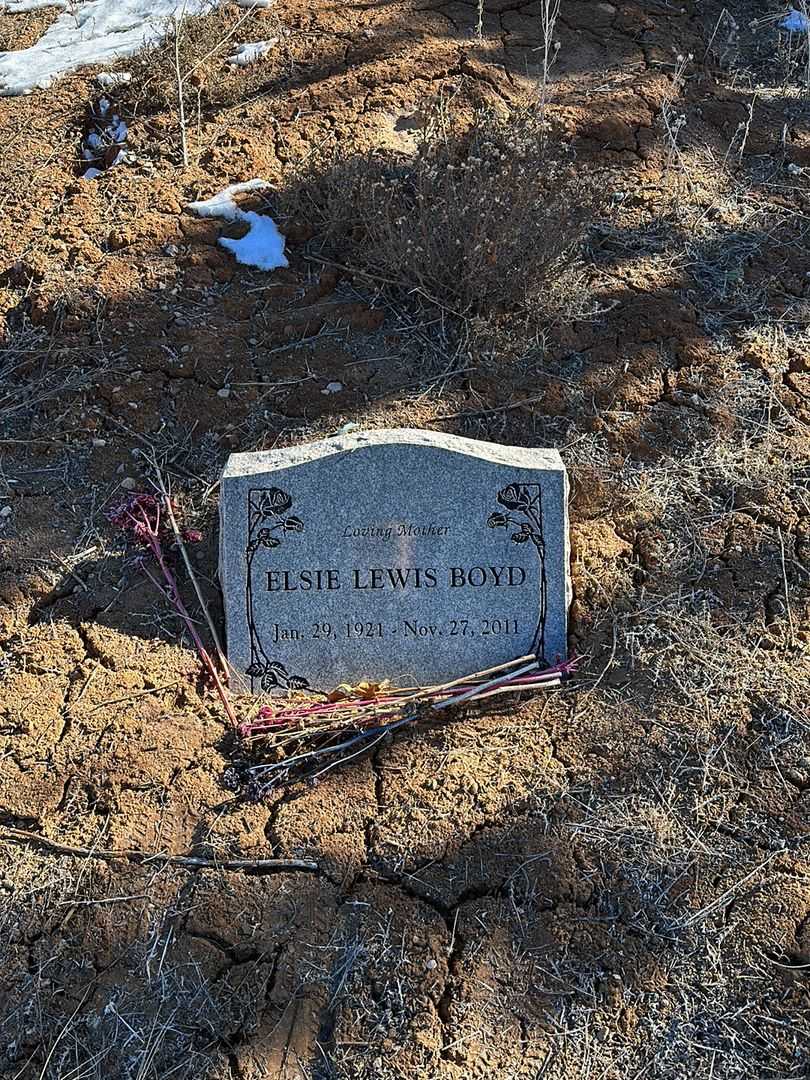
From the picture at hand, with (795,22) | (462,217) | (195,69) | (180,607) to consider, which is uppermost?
(795,22)

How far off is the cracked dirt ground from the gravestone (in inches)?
8.3

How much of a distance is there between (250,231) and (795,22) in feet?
11.7

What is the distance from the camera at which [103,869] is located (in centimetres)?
258

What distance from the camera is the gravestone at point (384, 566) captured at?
307 cm

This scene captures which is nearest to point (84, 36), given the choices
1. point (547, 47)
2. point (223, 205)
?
point (223, 205)

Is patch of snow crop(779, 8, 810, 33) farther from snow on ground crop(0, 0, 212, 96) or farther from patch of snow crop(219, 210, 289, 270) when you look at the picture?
patch of snow crop(219, 210, 289, 270)

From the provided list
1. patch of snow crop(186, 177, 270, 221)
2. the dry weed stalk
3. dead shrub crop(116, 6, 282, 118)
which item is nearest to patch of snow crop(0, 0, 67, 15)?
dead shrub crop(116, 6, 282, 118)

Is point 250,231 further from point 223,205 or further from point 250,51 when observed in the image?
point 250,51

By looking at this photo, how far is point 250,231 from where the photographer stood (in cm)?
426

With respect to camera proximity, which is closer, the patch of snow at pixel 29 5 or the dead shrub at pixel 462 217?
the dead shrub at pixel 462 217

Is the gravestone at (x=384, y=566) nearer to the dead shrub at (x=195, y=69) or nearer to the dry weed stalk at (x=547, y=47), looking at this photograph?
the dry weed stalk at (x=547, y=47)

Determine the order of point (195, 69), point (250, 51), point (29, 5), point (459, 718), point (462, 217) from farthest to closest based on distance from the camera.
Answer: point (29, 5)
point (250, 51)
point (195, 69)
point (462, 217)
point (459, 718)

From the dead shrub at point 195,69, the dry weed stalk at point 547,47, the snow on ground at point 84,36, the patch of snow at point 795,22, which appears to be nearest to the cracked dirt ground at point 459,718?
the dead shrub at point 195,69

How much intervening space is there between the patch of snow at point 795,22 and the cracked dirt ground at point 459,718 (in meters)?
0.86
